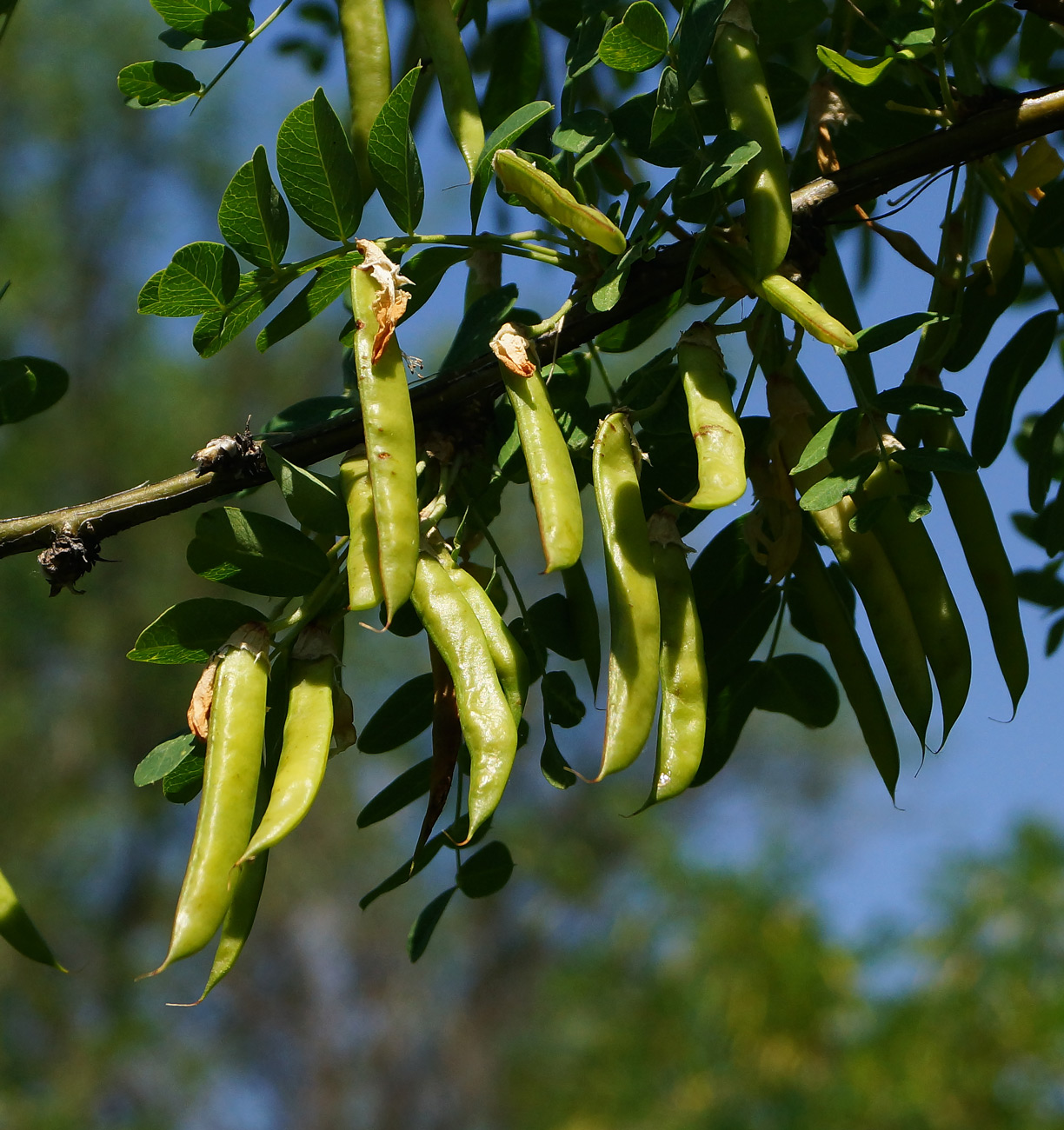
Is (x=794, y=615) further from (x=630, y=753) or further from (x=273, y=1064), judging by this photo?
(x=273, y=1064)

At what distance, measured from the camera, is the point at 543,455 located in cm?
93

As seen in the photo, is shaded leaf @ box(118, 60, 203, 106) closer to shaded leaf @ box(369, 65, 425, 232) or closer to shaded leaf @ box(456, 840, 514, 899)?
shaded leaf @ box(369, 65, 425, 232)

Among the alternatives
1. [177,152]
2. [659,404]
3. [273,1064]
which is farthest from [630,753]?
[273,1064]

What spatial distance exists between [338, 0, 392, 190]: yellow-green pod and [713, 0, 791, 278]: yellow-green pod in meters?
0.34

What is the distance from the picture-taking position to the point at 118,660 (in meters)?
10.4

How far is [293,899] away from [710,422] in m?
11.6

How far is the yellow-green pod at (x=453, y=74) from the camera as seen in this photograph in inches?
45.7

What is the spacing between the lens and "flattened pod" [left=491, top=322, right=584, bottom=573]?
0.90 metres

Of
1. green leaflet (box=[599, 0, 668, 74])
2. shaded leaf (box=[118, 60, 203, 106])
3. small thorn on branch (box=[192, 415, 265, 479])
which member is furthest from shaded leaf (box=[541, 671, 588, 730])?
shaded leaf (box=[118, 60, 203, 106])

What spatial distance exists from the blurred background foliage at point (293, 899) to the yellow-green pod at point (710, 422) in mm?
4135

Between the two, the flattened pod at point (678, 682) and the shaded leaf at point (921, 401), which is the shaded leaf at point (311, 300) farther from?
the shaded leaf at point (921, 401)

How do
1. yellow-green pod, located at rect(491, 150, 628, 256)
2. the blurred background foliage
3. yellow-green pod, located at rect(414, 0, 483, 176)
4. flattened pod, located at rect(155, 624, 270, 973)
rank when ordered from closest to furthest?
flattened pod, located at rect(155, 624, 270, 973) → yellow-green pod, located at rect(491, 150, 628, 256) → yellow-green pod, located at rect(414, 0, 483, 176) → the blurred background foliage

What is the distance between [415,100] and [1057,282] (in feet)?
2.86

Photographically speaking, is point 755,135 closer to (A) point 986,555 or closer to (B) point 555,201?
(B) point 555,201
